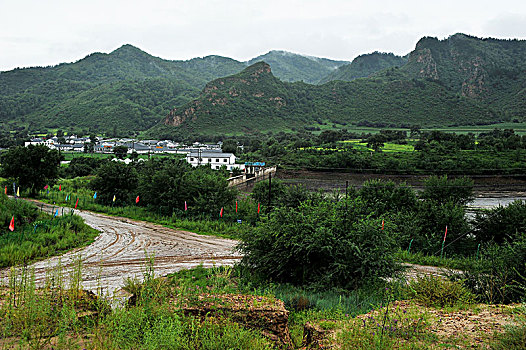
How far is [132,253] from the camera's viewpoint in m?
18.3

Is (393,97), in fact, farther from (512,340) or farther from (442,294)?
(512,340)

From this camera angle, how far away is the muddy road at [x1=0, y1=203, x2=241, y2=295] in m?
14.0

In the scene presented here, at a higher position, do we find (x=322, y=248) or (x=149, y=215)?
(x=322, y=248)

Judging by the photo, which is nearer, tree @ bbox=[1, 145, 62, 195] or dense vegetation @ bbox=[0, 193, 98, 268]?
dense vegetation @ bbox=[0, 193, 98, 268]

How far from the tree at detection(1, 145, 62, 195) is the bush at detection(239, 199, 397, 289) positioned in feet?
90.1

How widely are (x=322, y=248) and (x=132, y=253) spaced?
11269mm

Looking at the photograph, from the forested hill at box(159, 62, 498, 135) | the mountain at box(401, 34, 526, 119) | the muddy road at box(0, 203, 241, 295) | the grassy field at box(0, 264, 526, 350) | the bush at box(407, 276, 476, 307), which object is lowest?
the muddy road at box(0, 203, 241, 295)

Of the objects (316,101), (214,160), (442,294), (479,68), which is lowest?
(442,294)

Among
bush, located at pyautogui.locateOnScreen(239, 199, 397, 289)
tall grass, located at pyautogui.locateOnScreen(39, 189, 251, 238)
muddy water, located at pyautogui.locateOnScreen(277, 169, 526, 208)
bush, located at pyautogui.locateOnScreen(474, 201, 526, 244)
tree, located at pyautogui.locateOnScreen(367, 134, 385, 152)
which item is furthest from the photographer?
tree, located at pyautogui.locateOnScreen(367, 134, 385, 152)

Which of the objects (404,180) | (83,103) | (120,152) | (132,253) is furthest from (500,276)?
(83,103)

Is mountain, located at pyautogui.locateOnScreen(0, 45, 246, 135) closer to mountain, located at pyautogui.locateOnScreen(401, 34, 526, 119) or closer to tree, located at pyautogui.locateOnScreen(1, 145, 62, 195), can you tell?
tree, located at pyautogui.locateOnScreen(1, 145, 62, 195)

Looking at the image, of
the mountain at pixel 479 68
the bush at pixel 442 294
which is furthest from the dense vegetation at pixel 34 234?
the mountain at pixel 479 68

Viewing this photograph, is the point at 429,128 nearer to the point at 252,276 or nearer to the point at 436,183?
the point at 436,183

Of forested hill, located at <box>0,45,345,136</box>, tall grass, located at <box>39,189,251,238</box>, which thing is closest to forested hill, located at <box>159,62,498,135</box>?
forested hill, located at <box>0,45,345,136</box>
